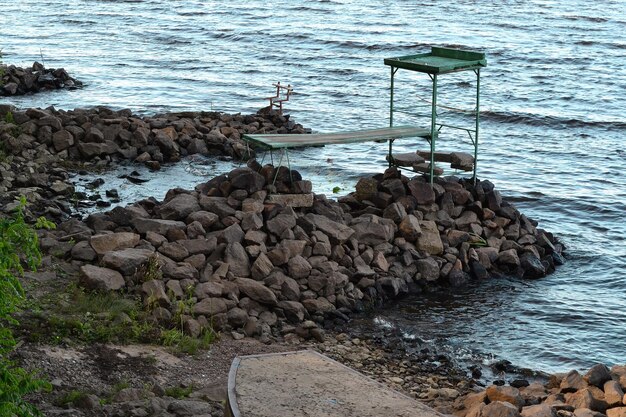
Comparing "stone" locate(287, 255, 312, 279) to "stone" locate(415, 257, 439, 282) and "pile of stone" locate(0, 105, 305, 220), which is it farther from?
"pile of stone" locate(0, 105, 305, 220)

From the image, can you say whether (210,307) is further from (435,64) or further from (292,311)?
(435,64)

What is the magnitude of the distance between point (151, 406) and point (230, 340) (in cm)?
288

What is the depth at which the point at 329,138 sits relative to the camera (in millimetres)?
16469

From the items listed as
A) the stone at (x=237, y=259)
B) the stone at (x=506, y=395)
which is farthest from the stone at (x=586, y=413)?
the stone at (x=237, y=259)

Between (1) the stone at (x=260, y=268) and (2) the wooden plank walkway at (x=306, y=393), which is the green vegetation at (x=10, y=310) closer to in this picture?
(2) the wooden plank walkway at (x=306, y=393)

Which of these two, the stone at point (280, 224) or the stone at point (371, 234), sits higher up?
the stone at point (280, 224)

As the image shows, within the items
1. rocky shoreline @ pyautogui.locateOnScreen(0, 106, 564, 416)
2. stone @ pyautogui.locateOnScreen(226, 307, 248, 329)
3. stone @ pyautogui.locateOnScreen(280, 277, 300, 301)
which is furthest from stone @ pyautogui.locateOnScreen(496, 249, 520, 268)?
stone @ pyautogui.locateOnScreen(226, 307, 248, 329)

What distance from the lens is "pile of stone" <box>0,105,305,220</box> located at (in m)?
18.2

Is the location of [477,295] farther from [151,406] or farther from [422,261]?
[151,406]

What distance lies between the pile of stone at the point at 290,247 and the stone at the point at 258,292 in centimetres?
1

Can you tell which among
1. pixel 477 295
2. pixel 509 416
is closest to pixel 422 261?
pixel 477 295

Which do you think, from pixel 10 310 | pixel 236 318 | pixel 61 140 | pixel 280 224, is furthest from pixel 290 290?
pixel 61 140

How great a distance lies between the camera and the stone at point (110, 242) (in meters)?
13.6

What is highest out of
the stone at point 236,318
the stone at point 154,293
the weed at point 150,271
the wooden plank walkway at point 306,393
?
the wooden plank walkway at point 306,393
